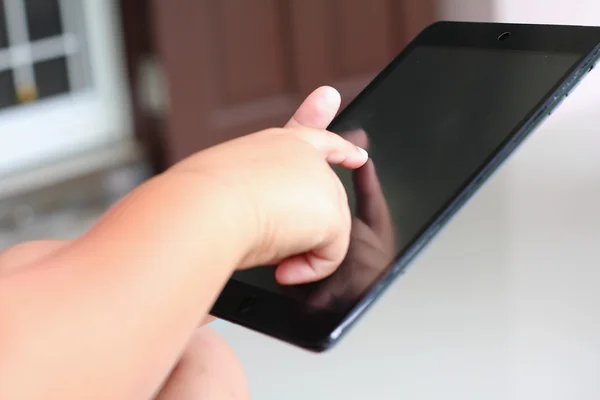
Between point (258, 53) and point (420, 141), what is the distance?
1383mm

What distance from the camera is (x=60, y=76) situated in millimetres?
1864

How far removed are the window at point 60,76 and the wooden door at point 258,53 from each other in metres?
0.24

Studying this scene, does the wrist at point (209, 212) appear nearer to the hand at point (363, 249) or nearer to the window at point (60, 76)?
the hand at point (363, 249)

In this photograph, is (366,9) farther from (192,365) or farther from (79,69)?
(192,365)

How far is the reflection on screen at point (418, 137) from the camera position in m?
0.37

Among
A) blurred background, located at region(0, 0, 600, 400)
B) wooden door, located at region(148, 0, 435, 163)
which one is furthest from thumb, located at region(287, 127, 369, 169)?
wooden door, located at region(148, 0, 435, 163)

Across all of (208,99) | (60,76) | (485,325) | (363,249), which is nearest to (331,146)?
(363,249)

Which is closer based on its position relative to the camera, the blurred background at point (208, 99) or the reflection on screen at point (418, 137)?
the reflection on screen at point (418, 137)

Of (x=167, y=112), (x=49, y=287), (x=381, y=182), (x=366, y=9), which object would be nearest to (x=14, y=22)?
(x=167, y=112)

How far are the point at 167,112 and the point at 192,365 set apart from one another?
1376mm

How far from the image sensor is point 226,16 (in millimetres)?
1736

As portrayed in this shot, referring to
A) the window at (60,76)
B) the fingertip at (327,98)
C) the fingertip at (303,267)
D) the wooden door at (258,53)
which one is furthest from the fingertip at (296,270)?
the window at (60,76)

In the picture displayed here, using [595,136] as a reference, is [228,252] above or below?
above

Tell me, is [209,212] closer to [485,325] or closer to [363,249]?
[363,249]
